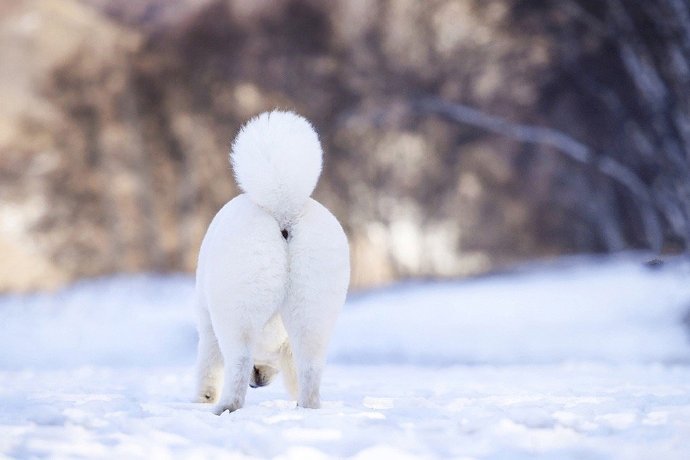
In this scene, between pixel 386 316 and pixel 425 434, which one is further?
pixel 386 316

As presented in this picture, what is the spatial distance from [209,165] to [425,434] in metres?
20.1

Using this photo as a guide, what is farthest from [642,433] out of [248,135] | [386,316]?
[386,316]

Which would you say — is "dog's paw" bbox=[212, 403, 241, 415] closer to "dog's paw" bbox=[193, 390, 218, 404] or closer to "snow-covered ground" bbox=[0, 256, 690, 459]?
"snow-covered ground" bbox=[0, 256, 690, 459]

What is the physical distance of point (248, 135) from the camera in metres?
3.86

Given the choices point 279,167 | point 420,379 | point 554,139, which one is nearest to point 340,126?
point 554,139

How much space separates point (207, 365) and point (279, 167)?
1.39m

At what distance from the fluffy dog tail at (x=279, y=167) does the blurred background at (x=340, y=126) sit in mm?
10584

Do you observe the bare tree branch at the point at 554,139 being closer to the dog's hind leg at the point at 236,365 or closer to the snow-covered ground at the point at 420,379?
the snow-covered ground at the point at 420,379

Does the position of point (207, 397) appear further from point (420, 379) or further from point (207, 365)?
point (420, 379)

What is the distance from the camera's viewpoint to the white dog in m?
3.74

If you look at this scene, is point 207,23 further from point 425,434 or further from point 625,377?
point 425,434

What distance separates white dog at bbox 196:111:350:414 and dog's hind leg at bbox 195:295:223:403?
640mm

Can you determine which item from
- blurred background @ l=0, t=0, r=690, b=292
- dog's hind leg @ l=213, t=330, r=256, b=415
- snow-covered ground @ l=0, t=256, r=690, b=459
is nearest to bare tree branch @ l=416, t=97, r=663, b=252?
blurred background @ l=0, t=0, r=690, b=292

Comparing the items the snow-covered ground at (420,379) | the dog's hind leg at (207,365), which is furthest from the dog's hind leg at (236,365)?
the dog's hind leg at (207,365)
